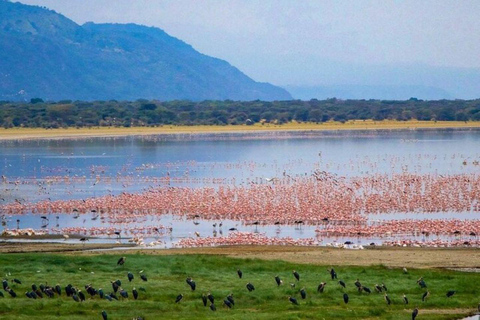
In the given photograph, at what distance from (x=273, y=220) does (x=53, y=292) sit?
56.9ft

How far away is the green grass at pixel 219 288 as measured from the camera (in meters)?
20.3

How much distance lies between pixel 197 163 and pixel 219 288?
160 feet

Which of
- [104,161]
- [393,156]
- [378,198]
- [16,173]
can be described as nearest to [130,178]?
→ [16,173]

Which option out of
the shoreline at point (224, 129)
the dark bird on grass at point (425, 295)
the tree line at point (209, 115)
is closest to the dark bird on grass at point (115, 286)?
the dark bird on grass at point (425, 295)

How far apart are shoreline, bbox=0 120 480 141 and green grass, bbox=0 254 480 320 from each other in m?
87.9

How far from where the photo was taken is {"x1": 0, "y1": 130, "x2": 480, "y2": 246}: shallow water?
3938 centimetres

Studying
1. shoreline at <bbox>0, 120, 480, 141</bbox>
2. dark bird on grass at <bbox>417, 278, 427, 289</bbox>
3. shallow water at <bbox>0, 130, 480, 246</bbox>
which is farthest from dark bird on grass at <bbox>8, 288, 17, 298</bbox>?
shoreline at <bbox>0, 120, 480, 141</bbox>

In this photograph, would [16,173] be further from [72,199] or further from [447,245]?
[447,245]

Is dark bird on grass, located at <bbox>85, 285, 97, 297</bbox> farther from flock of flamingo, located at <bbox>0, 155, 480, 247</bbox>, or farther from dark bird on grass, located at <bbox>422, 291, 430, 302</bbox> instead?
flock of flamingo, located at <bbox>0, 155, 480, 247</bbox>

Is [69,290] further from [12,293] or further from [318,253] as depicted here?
[318,253]

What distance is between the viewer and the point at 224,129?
5379 inches

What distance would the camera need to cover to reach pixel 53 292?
2167 cm

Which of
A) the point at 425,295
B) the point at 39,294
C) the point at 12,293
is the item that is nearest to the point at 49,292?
the point at 39,294

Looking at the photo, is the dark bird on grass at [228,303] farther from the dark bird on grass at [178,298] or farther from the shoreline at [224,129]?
the shoreline at [224,129]
